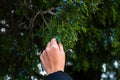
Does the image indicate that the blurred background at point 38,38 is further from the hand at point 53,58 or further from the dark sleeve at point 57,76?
the dark sleeve at point 57,76

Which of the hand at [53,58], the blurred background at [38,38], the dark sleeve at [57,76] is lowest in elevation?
the dark sleeve at [57,76]

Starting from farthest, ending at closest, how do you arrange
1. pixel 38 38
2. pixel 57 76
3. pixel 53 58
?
pixel 38 38
pixel 53 58
pixel 57 76

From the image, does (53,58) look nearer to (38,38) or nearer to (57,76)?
(57,76)

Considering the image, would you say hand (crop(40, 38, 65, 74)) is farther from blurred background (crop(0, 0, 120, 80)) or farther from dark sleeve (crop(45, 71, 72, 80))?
blurred background (crop(0, 0, 120, 80))

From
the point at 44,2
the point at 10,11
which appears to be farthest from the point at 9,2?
the point at 44,2

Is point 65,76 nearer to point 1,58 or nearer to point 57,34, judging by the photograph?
point 57,34

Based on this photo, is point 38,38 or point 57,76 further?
point 38,38

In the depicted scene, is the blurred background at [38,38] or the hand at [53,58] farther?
the blurred background at [38,38]

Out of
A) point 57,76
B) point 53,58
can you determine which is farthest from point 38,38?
point 57,76

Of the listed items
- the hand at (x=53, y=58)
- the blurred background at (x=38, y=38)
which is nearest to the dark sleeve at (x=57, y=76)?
the hand at (x=53, y=58)

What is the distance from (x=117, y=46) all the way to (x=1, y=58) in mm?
1210

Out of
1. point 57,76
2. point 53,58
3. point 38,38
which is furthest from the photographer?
point 38,38

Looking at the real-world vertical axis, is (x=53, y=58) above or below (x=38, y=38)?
below

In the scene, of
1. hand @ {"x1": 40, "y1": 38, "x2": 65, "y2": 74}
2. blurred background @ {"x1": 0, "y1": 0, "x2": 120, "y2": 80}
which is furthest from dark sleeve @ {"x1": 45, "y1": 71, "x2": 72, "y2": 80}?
blurred background @ {"x1": 0, "y1": 0, "x2": 120, "y2": 80}
